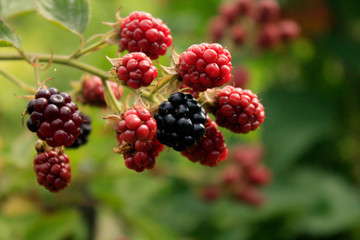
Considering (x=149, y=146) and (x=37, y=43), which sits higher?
(x=37, y=43)

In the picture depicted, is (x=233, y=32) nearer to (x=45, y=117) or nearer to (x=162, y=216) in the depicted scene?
(x=162, y=216)

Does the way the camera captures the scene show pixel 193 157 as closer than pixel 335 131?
Yes

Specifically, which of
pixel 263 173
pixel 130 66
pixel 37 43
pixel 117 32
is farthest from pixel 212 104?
pixel 37 43

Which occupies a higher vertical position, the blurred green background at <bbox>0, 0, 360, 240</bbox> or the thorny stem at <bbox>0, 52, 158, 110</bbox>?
the blurred green background at <bbox>0, 0, 360, 240</bbox>

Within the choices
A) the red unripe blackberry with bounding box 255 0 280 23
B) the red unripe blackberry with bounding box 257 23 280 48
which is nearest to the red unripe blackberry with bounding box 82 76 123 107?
the red unripe blackberry with bounding box 257 23 280 48

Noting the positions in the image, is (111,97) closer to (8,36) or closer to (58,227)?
(8,36)

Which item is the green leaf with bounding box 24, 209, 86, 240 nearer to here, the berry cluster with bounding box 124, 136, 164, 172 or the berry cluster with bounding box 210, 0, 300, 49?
the berry cluster with bounding box 124, 136, 164, 172

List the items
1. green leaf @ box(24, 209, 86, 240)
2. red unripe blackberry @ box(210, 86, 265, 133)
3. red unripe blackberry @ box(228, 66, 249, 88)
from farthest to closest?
red unripe blackberry @ box(228, 66, 249, 88) < green leaf @ box(24, 209, 86, 240) < red unripe blackberry @ box(210, 86, 265, 133)
